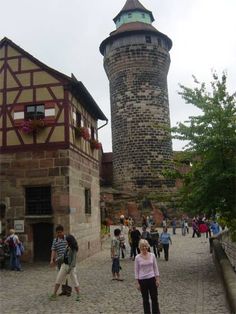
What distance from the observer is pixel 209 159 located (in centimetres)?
1103

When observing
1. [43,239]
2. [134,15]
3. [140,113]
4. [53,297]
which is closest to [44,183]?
[43,239]

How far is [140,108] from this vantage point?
34.8m

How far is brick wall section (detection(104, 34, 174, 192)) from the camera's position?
3466cm

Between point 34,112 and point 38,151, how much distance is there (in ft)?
4.77

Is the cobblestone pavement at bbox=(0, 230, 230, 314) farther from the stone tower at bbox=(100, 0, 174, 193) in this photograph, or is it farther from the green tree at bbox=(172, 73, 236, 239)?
the stone tower at bbox=(100, 0, 174, 193)

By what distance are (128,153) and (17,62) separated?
20066mm

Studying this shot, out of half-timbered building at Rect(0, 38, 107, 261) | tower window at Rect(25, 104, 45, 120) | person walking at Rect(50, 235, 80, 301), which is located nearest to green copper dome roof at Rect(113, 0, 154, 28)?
half-timbered building at Rect(0, 38, 107, 261)

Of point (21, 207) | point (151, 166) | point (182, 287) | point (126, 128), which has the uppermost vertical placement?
point (126, 128)

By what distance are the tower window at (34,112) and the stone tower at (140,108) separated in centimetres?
1987

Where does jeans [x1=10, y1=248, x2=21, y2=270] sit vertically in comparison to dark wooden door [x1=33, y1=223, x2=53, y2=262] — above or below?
below

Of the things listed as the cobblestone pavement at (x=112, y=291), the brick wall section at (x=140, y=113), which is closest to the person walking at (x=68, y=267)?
the cobblestone pavement at (x=112, y=291)

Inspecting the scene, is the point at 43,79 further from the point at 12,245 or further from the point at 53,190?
the point at 12,245

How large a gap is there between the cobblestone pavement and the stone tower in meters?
20.1

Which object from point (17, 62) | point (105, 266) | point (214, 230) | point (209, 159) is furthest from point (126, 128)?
point (209, 159)
